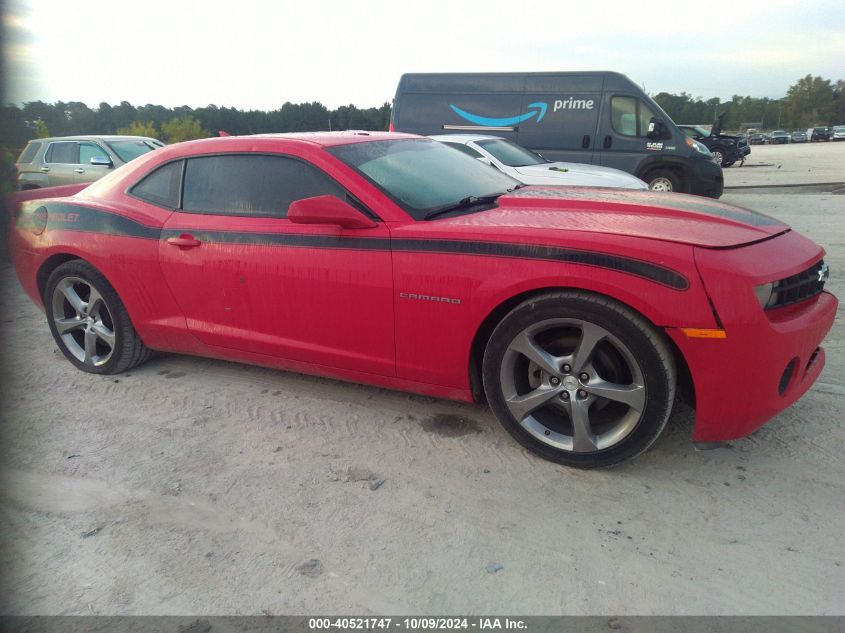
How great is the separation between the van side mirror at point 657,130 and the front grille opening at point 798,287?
27.8 ft

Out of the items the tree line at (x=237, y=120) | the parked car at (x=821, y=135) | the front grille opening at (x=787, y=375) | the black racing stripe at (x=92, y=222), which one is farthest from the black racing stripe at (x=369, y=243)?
the parked car at (x=821, y=135)

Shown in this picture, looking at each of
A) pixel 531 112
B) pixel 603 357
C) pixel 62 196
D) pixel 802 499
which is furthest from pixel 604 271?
pixel 531 112

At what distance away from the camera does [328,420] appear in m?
3.22

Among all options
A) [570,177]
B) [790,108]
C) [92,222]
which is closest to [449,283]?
[92,222]

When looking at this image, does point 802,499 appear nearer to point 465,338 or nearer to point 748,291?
point 748,291

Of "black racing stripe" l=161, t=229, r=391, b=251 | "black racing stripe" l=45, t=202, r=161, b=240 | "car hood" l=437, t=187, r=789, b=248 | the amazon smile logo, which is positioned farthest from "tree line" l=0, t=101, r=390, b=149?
"car hood" l=437, t=187, r=789, b=248

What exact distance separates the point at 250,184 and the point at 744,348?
261cm

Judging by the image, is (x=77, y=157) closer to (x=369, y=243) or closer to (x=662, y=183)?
(x=369, y=243)

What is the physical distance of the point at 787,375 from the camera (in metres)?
2.48

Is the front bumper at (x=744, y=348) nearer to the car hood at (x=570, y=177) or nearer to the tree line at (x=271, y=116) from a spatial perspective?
the tree line at (x=271, y=116)

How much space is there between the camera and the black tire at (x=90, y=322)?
382cm

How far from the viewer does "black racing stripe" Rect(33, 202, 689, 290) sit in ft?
7.85

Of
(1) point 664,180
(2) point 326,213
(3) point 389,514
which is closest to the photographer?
(3) point 389,514

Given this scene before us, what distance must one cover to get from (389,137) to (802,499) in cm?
287
